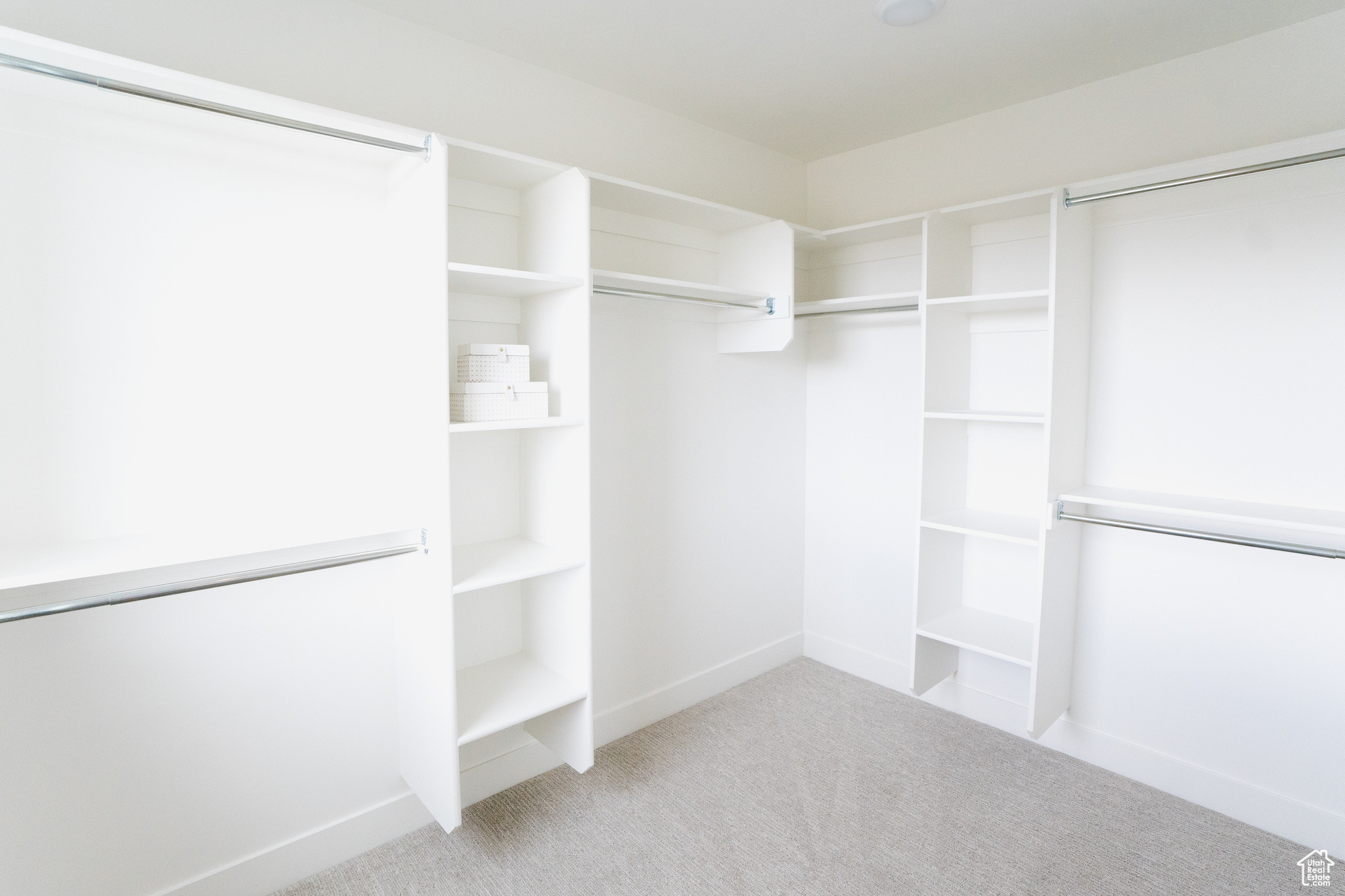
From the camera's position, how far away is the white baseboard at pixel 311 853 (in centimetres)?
201

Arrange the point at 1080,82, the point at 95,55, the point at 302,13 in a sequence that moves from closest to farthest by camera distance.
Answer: the point at 95,55 → the point at 302,13 → the point at 1080,82

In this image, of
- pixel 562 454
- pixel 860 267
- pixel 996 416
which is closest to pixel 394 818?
pixel 562 454

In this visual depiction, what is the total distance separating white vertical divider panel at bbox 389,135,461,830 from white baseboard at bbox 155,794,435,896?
243 millimetres

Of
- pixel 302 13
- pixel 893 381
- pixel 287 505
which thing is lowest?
pixel 287 505

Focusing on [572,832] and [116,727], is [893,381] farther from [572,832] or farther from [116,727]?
[116,727]

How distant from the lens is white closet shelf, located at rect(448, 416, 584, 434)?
197cm

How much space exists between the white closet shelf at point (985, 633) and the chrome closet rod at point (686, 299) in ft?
4.95

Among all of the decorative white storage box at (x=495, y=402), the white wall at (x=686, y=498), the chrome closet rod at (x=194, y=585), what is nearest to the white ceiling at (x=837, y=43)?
the white wall at (x=686, y=498)

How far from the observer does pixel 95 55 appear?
1.41m

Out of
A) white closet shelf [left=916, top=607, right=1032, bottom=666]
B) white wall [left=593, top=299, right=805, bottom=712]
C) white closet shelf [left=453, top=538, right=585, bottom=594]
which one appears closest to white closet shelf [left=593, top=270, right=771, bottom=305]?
white wall [left=593, top=299, right=805, bottom=712]

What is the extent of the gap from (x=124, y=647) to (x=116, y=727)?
213 mm

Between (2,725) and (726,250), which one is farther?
(726,250)

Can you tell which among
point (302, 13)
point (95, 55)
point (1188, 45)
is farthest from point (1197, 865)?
point (302, 13)

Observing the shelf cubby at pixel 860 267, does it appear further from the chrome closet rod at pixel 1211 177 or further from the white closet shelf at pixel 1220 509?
the white closet shelf at pixel 1220 509
